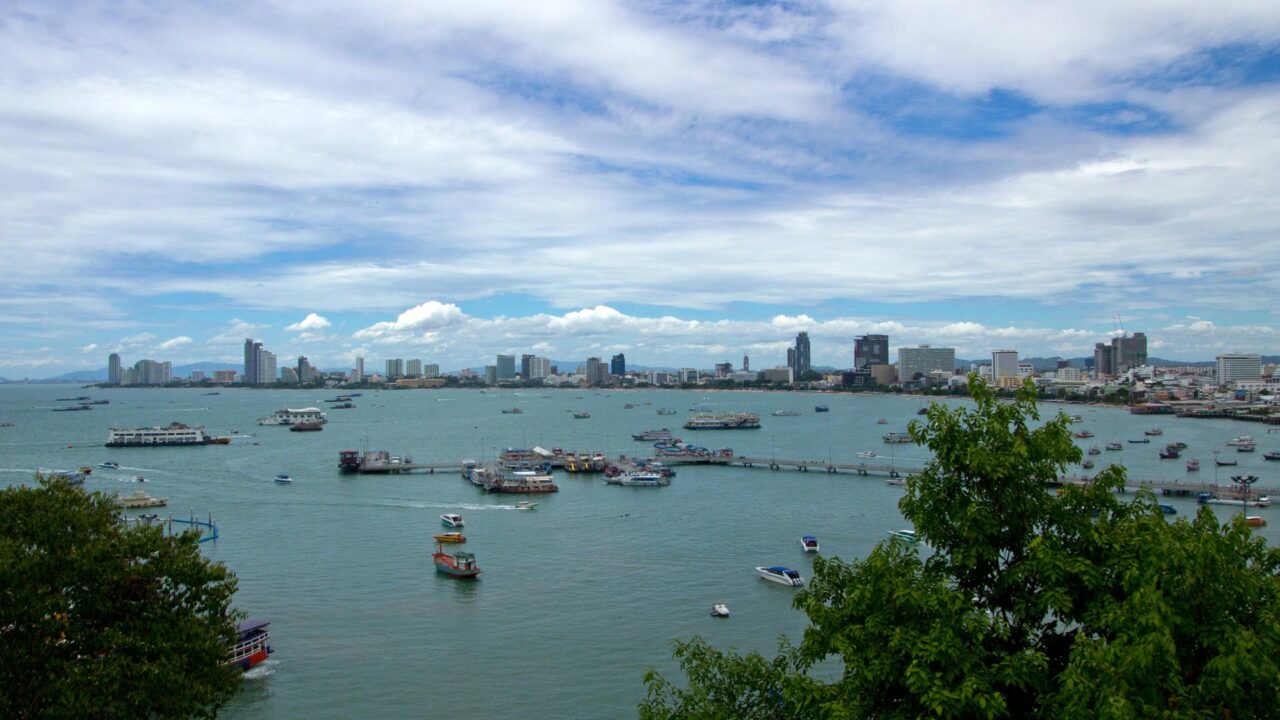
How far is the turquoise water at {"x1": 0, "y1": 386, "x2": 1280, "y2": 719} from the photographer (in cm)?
1639

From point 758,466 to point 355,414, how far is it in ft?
247

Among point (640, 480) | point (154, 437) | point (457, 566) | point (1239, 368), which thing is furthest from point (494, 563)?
point (1239, 368)

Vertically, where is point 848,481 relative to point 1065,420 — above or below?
below

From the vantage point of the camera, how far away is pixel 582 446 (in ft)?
221

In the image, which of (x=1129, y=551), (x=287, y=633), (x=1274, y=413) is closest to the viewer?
(x=1129, y=551)

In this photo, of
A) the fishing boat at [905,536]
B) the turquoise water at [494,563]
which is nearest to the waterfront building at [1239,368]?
the turquoise water at [494,563]

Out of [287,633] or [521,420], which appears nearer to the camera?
[287,633]

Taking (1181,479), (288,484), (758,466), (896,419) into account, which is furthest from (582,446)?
(896,419)

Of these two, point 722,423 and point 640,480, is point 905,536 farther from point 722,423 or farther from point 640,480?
point 722,423

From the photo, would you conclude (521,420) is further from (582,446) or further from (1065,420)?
(1065,420)

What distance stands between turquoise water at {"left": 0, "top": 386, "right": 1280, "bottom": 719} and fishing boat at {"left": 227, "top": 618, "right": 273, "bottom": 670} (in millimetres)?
312

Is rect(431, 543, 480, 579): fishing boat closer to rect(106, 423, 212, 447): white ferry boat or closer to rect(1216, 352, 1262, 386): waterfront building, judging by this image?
rect(106, 423, 212, 447): white ferry boat

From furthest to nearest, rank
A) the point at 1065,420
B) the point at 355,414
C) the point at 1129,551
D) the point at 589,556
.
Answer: the point at 355,414 < the point at 589,556 < the point at 1065,420 < the point at 1129,551

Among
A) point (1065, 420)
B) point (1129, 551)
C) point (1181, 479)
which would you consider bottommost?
point (1181, 479)
